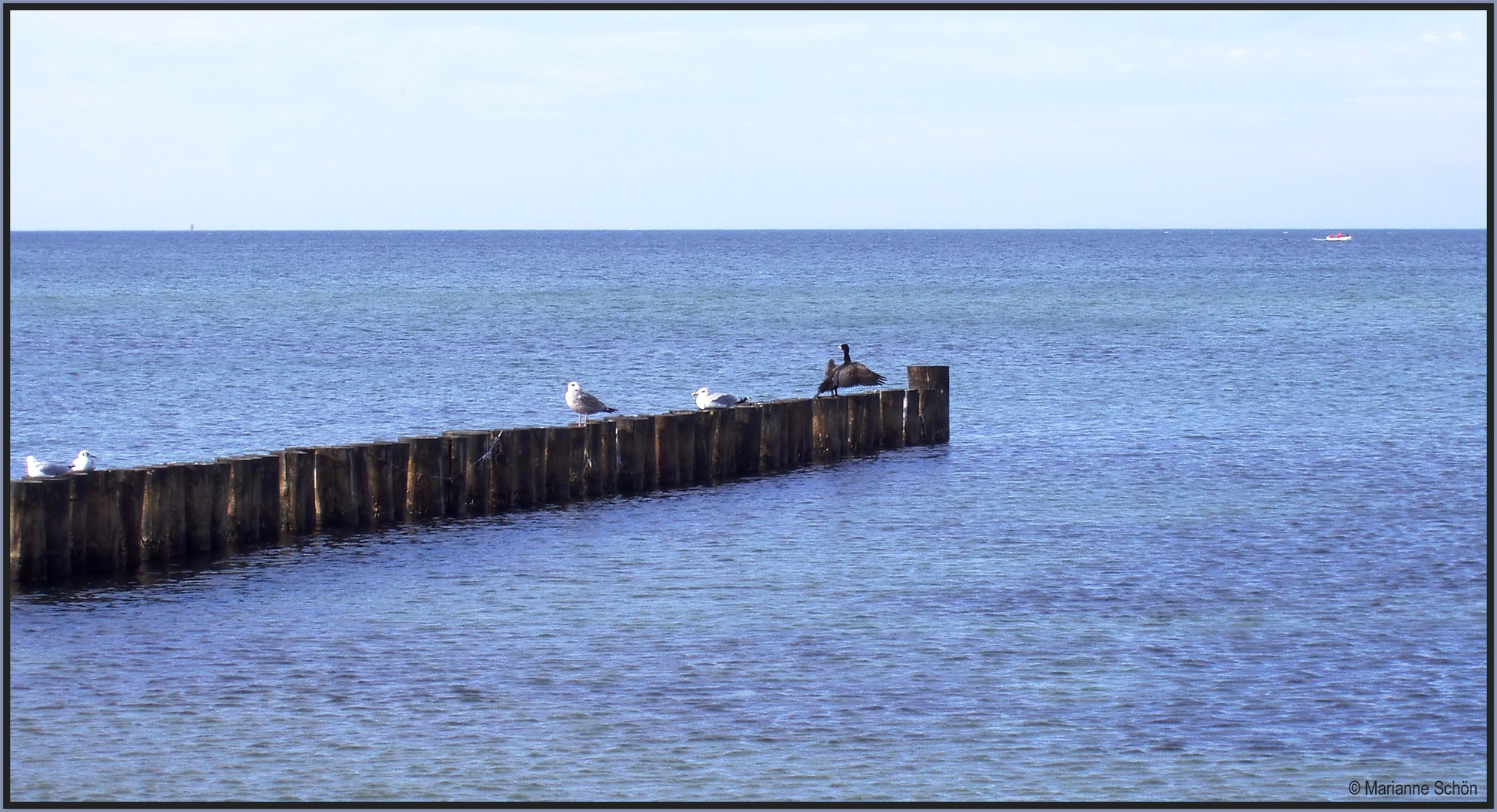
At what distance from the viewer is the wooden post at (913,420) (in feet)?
96.5

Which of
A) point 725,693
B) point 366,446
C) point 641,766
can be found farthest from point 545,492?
point 641,766

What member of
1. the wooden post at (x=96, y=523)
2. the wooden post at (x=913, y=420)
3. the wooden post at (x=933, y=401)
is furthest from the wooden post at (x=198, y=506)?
the wooden post at (x=933, y=401)

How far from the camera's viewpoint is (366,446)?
20.0 metres

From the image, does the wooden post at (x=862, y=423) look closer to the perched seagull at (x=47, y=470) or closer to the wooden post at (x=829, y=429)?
the wooden post at (x=829, y=429)

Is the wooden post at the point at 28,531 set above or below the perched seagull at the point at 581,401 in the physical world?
below

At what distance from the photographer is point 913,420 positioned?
29.6 metres

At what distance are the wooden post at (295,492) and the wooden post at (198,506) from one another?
89cm

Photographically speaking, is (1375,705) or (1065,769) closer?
(1065,769)

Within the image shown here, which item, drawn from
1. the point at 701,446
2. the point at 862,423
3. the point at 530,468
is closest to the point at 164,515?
the point at 530,468

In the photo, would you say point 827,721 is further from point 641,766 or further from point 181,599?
point 181,599

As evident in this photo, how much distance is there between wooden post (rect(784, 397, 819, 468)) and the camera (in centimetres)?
2644

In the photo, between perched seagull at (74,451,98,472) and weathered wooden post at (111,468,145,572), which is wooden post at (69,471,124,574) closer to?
weathered wooden post at (111,468,145,572)

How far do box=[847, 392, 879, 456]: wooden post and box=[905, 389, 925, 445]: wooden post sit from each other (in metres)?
0.86

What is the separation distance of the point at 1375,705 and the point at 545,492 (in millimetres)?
11959
